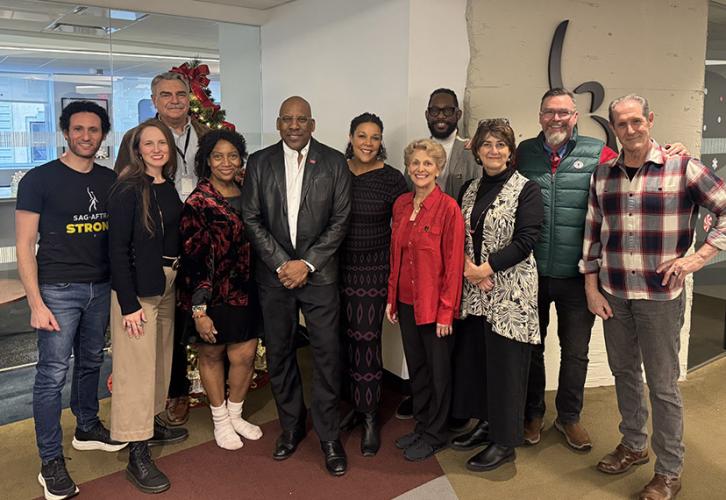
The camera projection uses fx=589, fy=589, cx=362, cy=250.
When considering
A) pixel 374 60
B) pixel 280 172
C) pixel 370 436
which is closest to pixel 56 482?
pixel 370 436

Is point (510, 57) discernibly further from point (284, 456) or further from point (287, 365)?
point (284, 456)

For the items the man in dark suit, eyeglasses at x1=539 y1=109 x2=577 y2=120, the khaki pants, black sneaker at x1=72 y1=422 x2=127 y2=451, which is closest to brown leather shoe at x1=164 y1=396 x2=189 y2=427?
black sneaker at x1=72 y1=422 x2=127 y2=451

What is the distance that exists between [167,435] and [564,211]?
94.1 inches

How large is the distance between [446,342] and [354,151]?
106 cm

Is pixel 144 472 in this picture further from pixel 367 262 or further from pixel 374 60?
pixel 374 60

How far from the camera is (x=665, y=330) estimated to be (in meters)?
2.54

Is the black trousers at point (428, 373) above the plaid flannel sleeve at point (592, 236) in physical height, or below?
below

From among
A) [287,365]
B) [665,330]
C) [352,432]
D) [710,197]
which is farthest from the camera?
[352,432]

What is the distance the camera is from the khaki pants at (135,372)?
103 inches

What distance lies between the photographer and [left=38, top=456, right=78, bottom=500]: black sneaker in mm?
2652

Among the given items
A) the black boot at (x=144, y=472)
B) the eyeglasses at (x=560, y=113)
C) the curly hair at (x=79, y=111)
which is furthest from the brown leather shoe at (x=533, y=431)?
the curly hair at (x=79, y=111)

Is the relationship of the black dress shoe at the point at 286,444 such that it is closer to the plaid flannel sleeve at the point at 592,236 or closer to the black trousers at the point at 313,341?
the black trousers at the point at 313,341

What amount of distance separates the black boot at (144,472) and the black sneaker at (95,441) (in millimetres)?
335

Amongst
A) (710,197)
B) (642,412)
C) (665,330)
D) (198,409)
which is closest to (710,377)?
(642,412)
